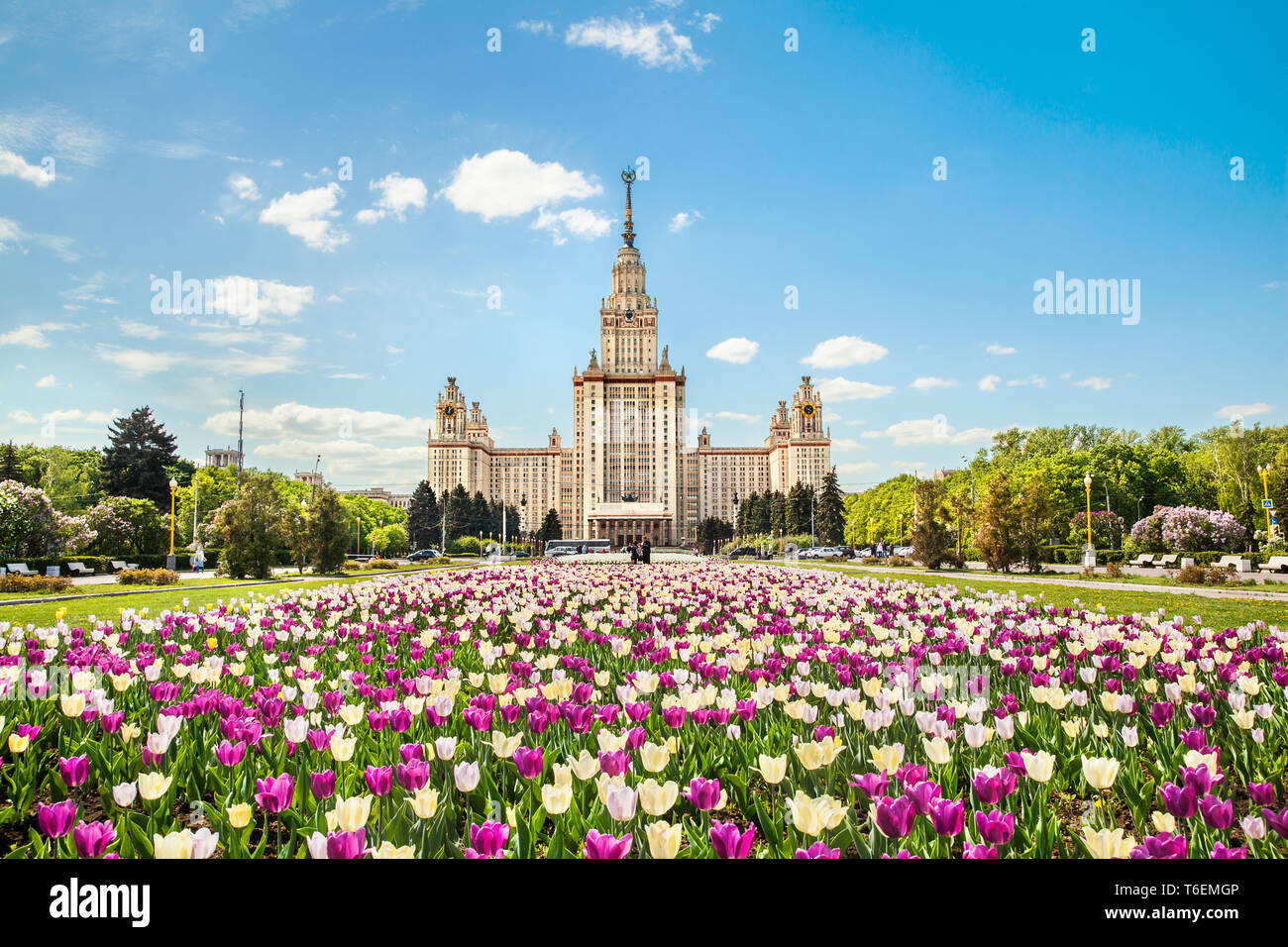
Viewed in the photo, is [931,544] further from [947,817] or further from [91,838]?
[91,838]

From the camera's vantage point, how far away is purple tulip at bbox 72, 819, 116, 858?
83.0 inches

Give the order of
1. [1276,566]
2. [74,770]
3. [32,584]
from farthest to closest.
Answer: [1276,566] → [32,584] → [74,770]

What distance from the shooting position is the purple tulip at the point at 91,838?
211 centimetres

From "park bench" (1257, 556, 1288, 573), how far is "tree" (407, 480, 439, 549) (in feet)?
282

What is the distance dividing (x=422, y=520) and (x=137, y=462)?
44524 mm

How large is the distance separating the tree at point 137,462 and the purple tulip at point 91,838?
62235 millimetres

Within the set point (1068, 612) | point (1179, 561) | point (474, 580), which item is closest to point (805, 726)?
point (1068, 612)

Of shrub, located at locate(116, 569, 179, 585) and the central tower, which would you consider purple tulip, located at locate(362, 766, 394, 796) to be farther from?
the central tower

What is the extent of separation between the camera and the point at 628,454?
478 feet

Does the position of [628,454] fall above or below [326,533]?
above

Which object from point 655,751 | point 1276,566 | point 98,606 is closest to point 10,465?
point 98,606

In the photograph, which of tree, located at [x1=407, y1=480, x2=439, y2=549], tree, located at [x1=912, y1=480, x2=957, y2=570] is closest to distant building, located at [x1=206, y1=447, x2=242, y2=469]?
tree, located at [x1=407, y1=480, x2=439, y2=549]

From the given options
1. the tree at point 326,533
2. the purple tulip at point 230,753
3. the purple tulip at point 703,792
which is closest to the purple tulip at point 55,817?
the purple tulip at point 230,753
